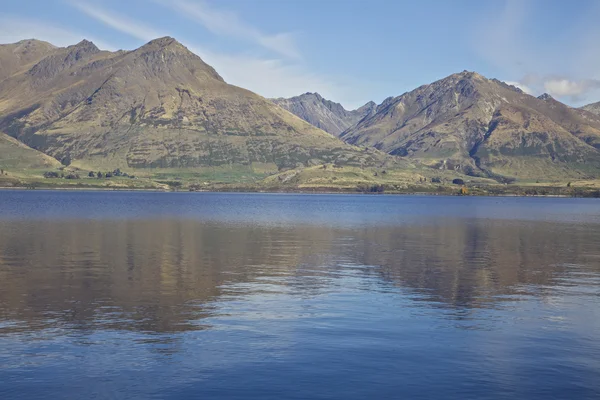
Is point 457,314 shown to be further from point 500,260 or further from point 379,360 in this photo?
point 500,260

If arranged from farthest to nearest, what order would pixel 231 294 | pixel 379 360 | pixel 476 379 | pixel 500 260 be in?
pixel 500 260, pixel 231 294, pixel 379 360, pixel 476 379

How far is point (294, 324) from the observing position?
43.9 m

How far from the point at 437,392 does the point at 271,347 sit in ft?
37.5

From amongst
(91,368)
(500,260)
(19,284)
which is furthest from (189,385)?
(500,260)

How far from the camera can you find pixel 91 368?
3303 centimetres

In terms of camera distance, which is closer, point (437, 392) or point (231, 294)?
point (437, 392)

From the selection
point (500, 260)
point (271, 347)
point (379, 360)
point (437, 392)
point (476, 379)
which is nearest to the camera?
point (437, 392)

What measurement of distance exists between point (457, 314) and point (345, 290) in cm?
1316

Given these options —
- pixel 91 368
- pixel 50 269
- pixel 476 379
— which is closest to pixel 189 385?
pixel 91 368

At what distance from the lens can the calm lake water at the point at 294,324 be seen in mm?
31469

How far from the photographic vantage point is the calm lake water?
3147 centimetres

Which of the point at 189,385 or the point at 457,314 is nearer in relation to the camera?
the point at 189,385

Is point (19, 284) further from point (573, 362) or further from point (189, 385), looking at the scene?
point (573, 362)

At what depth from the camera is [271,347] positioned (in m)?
37.8
